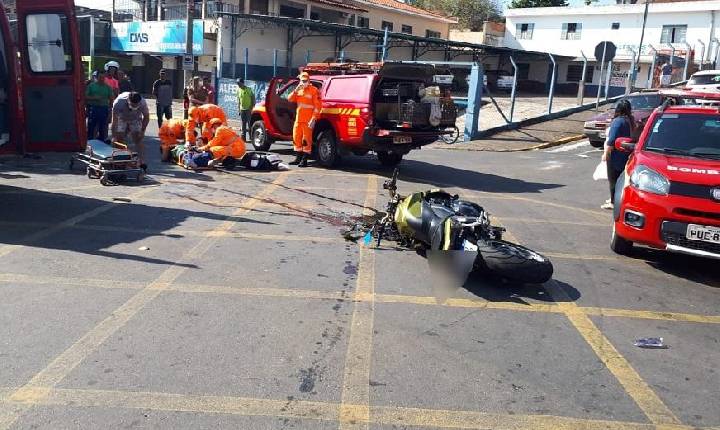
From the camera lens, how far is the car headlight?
5.98 metres

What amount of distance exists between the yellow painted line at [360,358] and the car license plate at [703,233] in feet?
9.80

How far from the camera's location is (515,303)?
5.08 meters

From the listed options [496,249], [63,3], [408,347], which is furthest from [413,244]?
[63,3]

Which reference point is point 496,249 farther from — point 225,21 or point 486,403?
point 225,21

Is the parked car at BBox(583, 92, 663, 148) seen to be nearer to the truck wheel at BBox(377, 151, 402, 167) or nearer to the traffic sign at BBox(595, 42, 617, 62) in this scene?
the traffic sign at BBox(595, 42, 617, 62)

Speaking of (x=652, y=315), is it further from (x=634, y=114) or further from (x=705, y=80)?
(x=705, y=80)

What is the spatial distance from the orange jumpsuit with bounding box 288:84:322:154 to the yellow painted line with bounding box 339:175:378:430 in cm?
666

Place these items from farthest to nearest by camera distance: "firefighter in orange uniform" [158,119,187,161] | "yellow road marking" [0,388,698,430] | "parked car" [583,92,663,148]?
1. "parked car" [583,92,663,148]
2. "firefighter in orange uniform" [158,119,187,161]
3. "yellow road marking" [0,388,698,430]

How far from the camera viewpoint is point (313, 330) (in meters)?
4.33

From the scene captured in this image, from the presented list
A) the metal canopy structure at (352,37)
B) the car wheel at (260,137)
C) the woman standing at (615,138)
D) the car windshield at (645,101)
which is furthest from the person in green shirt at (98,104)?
the metal canopy structure at (352,37)

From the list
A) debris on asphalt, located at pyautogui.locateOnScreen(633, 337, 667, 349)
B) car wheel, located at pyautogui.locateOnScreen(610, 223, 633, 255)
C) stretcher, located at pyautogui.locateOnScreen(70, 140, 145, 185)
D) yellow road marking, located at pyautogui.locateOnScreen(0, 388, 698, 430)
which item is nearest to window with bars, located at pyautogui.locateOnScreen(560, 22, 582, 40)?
stretcher, located at pyautogui.locateOnScreen(70, 140, 145, 185)

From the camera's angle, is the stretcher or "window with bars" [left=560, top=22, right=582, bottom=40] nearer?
the stretcher

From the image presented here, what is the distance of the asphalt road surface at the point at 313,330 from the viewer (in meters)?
3.32

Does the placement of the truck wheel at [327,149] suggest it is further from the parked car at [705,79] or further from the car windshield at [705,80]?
the car windshield at [705,80]
